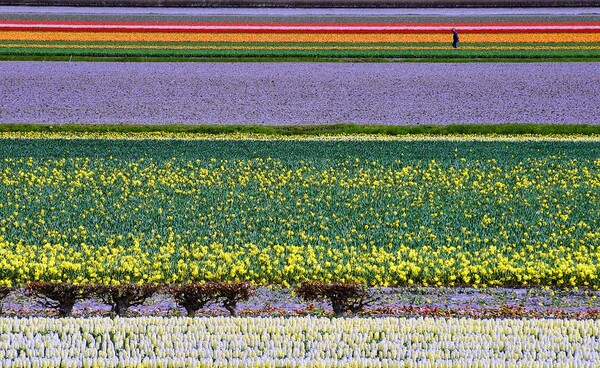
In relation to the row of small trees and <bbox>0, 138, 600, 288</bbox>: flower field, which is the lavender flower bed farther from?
the row of small trees

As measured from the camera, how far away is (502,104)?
29.9 m

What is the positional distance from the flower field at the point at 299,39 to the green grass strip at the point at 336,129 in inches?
426

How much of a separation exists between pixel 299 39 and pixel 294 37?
40 centimetres

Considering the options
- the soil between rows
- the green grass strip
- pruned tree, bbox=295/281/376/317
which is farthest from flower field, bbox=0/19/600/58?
pruned tree, bbox=295/281/376/317

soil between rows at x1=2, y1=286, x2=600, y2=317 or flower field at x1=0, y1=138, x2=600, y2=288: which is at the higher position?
flower field at x1=0, y1=138, x2=600, y2=288

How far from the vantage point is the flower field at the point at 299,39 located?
37.7 m

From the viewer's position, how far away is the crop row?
8.81 metres

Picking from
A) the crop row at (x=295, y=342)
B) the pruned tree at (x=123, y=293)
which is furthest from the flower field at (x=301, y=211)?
the crop row at (x=295, y=342)

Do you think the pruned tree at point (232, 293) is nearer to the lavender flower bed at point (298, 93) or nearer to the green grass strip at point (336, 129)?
the green grass strip at point (336, 129)

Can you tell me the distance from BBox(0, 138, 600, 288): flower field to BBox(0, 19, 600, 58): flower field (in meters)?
14.7

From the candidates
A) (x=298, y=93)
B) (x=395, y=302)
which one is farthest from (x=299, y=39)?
(x=395, y=302)

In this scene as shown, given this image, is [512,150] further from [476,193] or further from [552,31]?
[552,31]

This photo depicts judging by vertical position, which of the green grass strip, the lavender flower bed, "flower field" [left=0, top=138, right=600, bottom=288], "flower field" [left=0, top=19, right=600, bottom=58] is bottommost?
"flower field" [left=0, top=138, right=600, bottom=288]

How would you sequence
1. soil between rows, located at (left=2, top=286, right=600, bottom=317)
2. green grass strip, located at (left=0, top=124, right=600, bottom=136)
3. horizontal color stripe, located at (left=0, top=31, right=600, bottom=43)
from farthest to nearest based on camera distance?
horizontal color stripe, located at (left=0, top=31, right=600, bottom=43) → green grass strip, located at (left=0, top=124, right=600, bottom=136) → soil between rows, located at (left=2, top=286, right=600, bottom=317)
